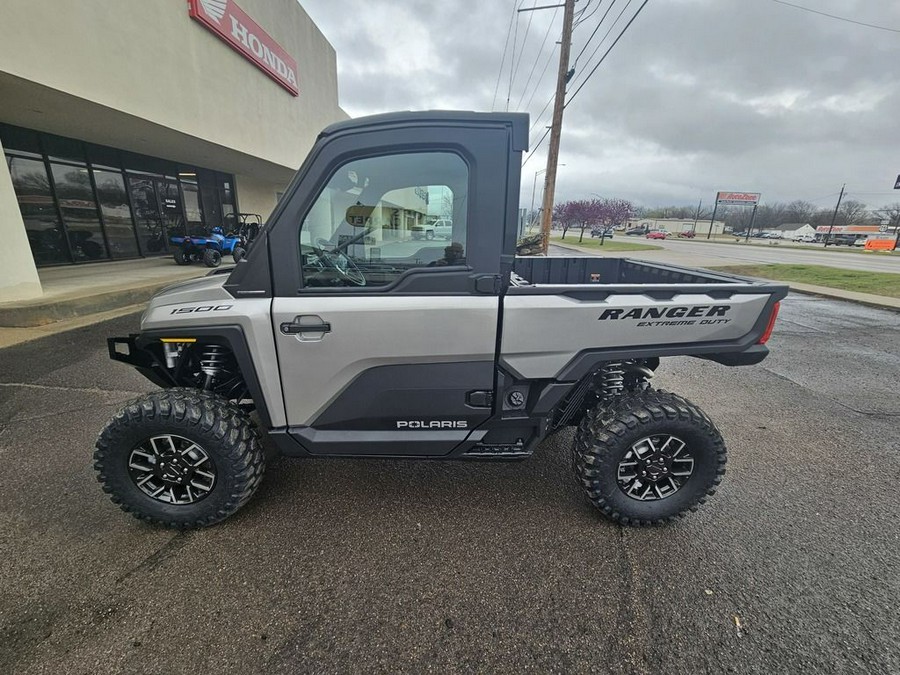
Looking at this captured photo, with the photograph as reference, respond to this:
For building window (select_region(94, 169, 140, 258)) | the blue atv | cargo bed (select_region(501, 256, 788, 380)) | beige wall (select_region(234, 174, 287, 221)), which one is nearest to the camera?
cargo bed (select_region(501, 256, 788, 380))

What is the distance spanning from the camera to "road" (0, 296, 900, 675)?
159cm

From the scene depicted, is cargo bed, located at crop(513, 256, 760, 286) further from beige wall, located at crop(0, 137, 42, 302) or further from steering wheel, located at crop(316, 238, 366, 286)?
beige wall, located at crop(0, 137, 42, 302)

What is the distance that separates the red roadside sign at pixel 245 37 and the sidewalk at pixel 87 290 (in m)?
6.19

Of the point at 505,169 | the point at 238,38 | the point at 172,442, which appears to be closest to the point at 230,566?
the point at 172,442

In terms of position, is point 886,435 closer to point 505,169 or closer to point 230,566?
point 505,169

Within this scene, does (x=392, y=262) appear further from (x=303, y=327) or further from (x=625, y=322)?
(x=625, y=322)

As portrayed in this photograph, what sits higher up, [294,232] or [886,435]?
[294,232]

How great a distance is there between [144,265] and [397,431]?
13.0 m

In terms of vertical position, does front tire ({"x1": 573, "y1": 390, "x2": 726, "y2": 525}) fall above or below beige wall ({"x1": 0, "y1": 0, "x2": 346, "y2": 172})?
below

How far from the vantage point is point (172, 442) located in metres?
2.14

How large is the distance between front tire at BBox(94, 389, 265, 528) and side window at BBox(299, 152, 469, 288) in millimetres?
940

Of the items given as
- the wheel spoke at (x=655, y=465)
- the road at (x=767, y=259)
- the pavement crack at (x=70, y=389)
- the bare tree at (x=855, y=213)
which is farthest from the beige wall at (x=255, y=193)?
the bare tree at (x=855, y=213)

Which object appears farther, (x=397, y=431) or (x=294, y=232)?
(x=397, y=431)

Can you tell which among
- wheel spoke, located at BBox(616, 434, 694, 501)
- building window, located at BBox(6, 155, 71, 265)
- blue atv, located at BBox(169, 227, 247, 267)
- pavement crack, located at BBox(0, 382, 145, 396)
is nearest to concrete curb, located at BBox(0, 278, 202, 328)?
pavement crack, located at BBox(0, 382, 145, 396)
